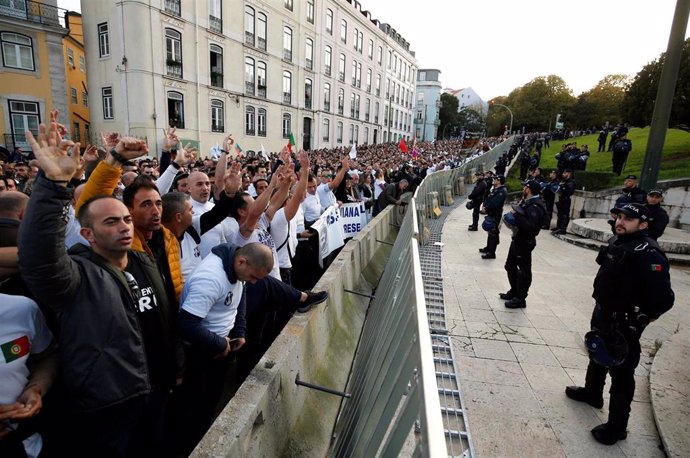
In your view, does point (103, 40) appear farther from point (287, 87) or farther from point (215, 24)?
point (287, 87)

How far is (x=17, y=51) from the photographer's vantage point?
65.2ft

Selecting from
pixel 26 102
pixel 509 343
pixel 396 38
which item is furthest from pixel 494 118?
pixel 509 343

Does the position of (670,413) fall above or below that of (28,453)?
below

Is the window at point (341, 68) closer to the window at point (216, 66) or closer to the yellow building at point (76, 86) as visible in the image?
the window at point (216, 66)

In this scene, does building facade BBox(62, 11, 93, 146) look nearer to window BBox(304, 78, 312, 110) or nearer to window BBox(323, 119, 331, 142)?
window BBox(304, 78, 312, 110)

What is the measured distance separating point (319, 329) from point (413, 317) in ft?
5.73

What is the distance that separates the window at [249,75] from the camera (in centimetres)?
2797

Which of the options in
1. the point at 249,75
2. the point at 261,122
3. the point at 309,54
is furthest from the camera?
the point at 309,54

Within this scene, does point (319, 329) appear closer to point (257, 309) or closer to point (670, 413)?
point (257, 309)

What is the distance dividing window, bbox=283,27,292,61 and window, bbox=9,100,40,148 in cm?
1800

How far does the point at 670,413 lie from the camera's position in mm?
3385

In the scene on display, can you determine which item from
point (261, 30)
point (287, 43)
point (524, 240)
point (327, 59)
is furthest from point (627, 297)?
point (327, 59)

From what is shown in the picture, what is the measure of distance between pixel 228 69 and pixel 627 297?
2784 centimetres

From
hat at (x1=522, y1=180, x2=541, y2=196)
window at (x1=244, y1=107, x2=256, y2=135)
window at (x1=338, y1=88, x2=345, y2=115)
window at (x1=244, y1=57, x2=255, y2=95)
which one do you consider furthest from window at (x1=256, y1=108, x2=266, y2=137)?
hat at (x1=522, y1=180, x2=541, y2=196)
